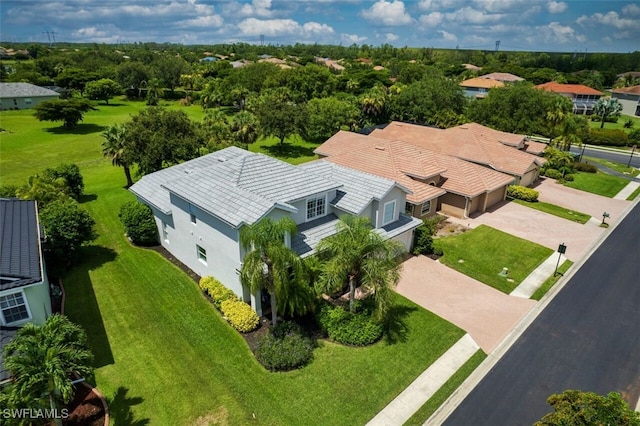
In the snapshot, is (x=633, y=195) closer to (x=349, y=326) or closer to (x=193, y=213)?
(x=349, y=326)

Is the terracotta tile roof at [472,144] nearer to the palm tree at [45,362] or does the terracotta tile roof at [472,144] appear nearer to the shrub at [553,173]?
the shrub at [553,173]

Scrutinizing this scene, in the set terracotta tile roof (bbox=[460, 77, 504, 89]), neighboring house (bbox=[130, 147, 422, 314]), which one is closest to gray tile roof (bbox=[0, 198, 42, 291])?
neighboring house (bbox=[130, 147, 422, 314])

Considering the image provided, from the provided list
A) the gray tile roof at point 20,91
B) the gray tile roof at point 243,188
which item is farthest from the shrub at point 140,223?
the gray tile roof at point 20,91

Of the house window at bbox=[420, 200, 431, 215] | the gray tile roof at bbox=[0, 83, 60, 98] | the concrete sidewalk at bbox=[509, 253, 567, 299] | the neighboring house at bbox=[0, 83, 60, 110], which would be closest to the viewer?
the concrete sidewalk at bbox=[509, 253, 567, 299]

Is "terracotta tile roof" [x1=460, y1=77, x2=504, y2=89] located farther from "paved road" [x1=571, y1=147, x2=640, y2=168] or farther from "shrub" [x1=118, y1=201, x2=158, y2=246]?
"shrub" [x1=118, y1=201, x2=158, y2=246]

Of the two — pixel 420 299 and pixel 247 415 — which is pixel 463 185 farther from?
pixel 247 415

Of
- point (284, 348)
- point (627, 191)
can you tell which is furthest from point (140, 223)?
point (627, 191)

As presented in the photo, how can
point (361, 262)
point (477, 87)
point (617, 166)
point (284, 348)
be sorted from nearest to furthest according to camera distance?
point (284, 348) < point (361, 262) < point (617, 166) < point (477, 87)
